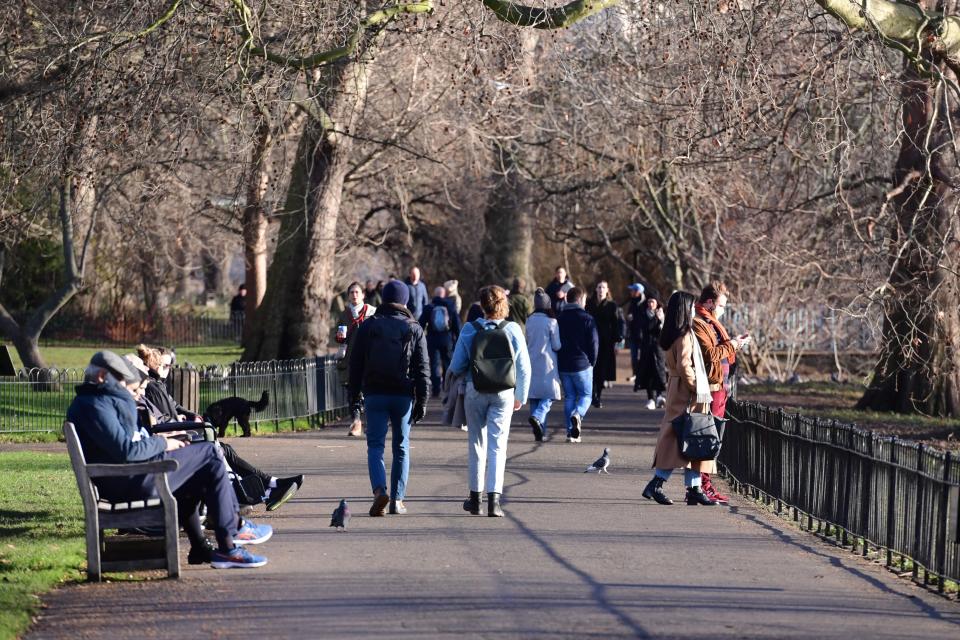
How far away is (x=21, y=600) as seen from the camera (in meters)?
7.59

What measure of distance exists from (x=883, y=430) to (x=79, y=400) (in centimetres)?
1281

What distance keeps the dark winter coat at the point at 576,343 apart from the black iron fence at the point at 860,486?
395 centimetres

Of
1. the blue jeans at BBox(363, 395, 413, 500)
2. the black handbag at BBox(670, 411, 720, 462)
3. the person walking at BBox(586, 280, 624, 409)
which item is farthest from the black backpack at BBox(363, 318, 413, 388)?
the person walking at BBox(586, 280, 624, 409)

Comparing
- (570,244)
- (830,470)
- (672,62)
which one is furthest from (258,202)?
(570,244)

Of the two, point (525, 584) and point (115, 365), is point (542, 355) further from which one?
point (115, 365)

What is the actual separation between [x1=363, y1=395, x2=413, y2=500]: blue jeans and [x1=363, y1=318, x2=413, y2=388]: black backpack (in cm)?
14

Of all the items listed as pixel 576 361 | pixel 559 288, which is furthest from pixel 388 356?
pixel 559 288

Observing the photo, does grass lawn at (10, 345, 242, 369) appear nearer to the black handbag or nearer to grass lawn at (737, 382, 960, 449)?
grass lawn at (737, 382, 960, 449)

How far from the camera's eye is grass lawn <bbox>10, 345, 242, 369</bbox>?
107 feet

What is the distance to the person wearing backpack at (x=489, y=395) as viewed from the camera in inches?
433

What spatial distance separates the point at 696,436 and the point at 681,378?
19.6 inches

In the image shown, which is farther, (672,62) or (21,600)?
(672,62)

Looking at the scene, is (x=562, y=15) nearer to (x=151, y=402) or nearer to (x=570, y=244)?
(x=151, y=402)

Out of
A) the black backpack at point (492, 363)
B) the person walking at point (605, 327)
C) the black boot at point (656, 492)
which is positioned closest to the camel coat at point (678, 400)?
the black boot at point (656, 492)
